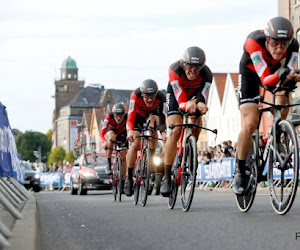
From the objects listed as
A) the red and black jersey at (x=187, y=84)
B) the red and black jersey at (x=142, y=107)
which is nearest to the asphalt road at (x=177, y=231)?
the red and black jersey at (x=187, y=84)

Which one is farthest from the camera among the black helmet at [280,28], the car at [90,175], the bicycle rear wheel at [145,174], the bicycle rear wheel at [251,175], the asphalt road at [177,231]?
the car at [90,175]

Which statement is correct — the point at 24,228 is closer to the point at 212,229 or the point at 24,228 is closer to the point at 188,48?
the point at 212,229

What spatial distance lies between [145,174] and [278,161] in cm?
503

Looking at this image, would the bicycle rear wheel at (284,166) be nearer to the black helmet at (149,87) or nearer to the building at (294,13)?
the black helmet at (149,87)

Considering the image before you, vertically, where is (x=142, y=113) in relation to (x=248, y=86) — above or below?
above

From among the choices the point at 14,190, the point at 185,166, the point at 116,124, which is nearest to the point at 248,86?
the point at 185,166

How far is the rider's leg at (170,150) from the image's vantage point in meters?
11.5

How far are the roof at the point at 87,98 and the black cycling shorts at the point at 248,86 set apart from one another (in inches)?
7288

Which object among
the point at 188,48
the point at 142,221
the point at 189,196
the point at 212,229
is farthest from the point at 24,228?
the point at 188,48

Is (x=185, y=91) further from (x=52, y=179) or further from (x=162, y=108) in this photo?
(x=52, y=179)

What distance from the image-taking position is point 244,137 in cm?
936

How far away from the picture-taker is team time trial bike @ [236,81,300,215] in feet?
27.3

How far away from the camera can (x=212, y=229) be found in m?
7.71

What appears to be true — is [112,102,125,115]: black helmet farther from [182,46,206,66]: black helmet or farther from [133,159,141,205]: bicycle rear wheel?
[182,46,206,66]: black helmet
